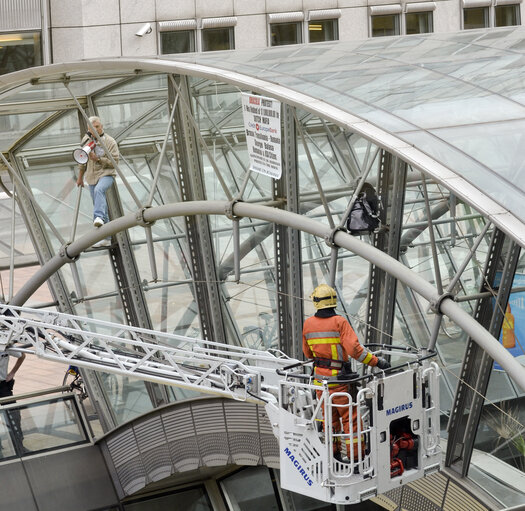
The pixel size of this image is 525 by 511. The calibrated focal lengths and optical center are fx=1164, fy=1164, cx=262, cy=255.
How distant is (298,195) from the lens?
20.0 metres

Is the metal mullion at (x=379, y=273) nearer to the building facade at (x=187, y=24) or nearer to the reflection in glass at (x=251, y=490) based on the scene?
the reflection in glass at (x=251, y=490)

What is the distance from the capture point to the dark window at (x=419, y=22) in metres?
39.0

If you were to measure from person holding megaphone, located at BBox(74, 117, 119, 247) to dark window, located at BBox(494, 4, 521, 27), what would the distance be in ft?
71.2

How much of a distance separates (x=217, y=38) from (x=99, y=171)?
16067 millimetres

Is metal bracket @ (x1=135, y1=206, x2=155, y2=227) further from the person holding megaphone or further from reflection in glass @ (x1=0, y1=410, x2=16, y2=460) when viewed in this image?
reflection in glass @ (x1=0, y1=410, x2=16, y2=460)

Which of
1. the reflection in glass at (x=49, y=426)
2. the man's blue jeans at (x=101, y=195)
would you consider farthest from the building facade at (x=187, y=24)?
the reflection in glass at (x=49, y=426)

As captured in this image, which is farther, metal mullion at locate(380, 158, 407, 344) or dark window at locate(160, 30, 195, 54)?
dark window at locate(160, 30, 195, 54)

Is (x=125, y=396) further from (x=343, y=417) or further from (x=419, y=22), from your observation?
(x=419, y=22)

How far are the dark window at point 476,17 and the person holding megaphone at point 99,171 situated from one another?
2042cm

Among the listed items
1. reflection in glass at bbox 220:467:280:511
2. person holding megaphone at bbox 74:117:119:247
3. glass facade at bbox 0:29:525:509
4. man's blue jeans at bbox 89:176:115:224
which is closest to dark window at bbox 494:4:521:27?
glass facade at bbox 0:29:525:509

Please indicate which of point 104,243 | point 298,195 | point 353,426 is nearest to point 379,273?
point 298,195

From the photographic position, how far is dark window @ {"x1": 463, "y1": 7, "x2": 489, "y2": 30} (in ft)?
130

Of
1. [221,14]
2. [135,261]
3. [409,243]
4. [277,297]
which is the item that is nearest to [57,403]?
[135,261]

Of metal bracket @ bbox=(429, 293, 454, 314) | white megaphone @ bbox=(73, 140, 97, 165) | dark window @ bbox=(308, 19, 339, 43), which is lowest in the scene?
metal bracket @ bbox=(429, 293, 454, 314)
